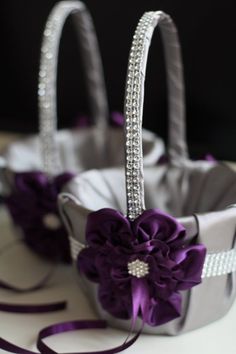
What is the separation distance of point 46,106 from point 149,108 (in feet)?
0.67

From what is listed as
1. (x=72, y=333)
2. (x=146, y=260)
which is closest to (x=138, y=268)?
(x=146, y=260)

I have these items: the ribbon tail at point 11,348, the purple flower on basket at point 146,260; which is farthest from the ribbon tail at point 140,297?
the ribbon tail at point 11,348

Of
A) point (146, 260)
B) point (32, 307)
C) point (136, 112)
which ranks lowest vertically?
point (32, 307)

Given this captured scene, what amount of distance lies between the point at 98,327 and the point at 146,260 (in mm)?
112

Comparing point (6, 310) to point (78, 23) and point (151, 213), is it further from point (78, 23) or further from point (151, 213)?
point (78, 23)

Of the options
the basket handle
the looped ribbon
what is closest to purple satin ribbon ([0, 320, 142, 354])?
the looped ribbon

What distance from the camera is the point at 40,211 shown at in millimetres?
626

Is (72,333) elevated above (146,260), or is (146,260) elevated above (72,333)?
(146,260)

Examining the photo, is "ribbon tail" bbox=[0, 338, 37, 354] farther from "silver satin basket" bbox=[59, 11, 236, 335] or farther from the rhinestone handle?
the rhinestone handle

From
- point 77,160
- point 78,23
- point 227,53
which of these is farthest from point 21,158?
point 227,53

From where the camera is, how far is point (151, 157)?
0.67m

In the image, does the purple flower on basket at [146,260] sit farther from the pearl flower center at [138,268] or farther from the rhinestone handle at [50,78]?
the rhinestone handle at [50,78]

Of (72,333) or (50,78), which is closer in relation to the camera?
(72,333)

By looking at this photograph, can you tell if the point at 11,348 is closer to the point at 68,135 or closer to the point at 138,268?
the point at 138,268
